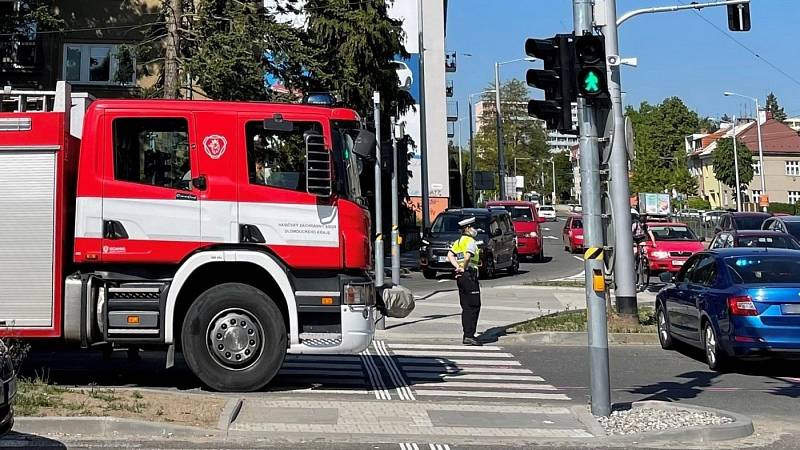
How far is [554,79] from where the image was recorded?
935 centimetres

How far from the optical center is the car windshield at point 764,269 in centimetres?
1205

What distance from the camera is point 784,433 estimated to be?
8742 mm

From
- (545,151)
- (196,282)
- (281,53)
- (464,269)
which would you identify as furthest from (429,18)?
(545,151)

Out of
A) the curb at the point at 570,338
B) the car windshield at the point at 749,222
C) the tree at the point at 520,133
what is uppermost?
the tree at the point at 520,133

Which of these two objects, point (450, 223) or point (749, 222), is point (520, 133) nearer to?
point (749, 222)

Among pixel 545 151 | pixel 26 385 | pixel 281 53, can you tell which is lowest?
pixel 26 385

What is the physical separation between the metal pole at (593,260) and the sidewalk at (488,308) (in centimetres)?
625

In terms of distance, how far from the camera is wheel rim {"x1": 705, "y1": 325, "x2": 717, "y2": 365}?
12195 mm

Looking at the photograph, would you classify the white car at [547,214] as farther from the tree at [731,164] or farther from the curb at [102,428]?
the curb at [102,428]

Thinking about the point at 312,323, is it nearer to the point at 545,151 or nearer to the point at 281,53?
the point at 281,53

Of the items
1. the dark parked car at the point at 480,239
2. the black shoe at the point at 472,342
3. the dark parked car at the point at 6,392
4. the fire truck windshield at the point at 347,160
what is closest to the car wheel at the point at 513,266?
the dark parked car at the point at 480,239

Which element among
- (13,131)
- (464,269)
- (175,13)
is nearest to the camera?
(13,131)

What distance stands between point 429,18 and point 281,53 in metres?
34.9

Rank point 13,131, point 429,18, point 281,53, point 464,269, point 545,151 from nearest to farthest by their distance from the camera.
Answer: point 13,131, point 464,269, point 281,53, point 429,18, point 545,151
